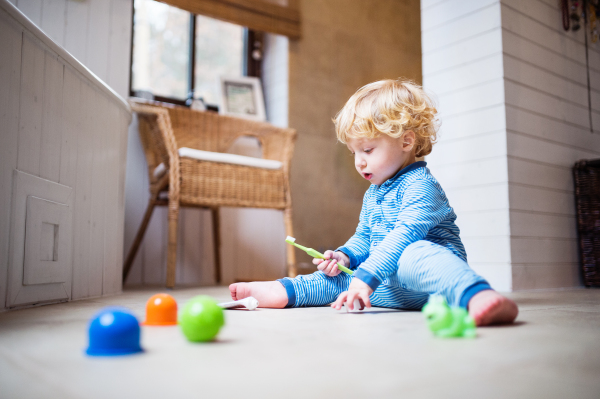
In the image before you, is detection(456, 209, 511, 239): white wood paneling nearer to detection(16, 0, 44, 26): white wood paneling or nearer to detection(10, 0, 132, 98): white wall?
detection(10, 0, 132, 98): white wall

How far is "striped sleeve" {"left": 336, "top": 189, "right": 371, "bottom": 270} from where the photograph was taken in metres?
1.27

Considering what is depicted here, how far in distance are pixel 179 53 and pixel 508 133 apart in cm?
173

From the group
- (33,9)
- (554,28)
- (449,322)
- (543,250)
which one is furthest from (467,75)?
(33,9)

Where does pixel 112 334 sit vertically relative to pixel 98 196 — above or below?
below

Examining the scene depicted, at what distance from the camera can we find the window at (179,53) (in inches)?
104

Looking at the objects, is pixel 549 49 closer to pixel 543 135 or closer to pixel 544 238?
pixel 543 135

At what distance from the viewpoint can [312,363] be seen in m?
0.55

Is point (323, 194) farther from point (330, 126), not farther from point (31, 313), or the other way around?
point (31, 313)

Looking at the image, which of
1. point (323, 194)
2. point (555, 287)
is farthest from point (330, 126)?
point (555, 287)

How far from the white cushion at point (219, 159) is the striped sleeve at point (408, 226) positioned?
3.64 ft

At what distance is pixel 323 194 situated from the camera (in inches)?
119

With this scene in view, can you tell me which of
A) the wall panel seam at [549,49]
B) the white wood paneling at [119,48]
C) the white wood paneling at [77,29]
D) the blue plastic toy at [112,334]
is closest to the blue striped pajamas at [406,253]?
the blue plastic toy at [112,334]

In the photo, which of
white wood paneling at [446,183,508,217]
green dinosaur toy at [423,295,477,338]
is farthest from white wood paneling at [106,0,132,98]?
green dinosaur toy at [423,295,477,338]

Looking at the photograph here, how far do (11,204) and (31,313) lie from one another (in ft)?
0.72
